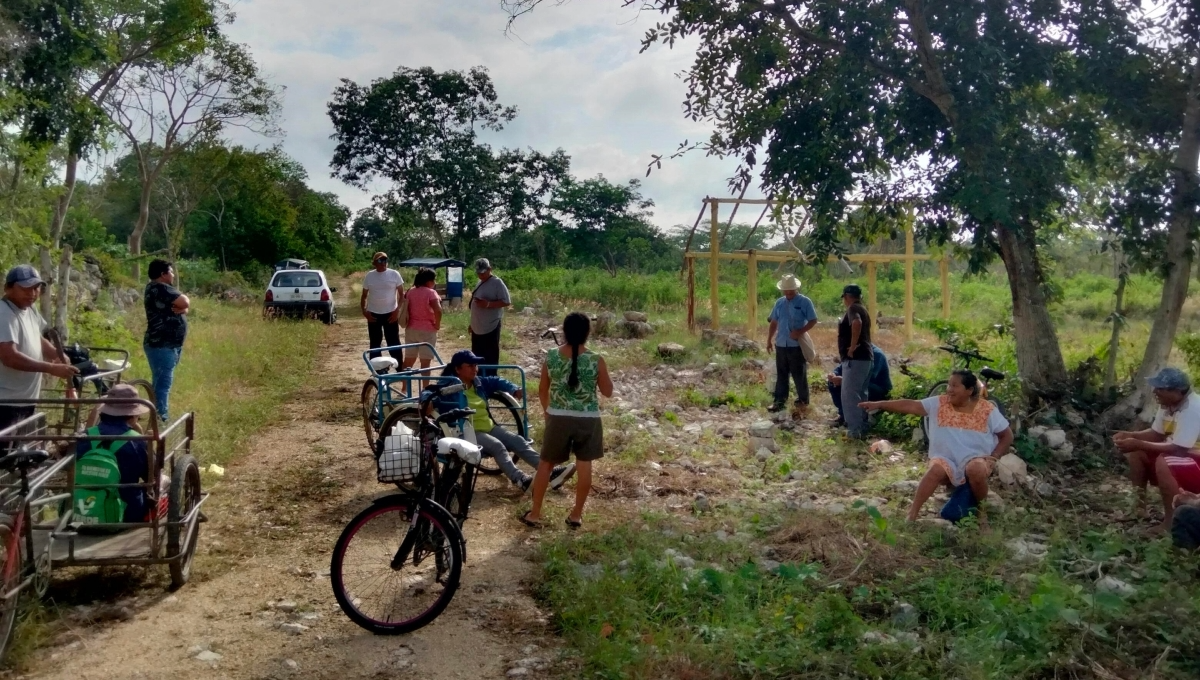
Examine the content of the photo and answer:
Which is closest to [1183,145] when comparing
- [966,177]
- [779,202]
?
[966,177]

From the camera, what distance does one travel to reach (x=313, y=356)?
1588cm

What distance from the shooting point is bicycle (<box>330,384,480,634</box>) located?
4664 mm

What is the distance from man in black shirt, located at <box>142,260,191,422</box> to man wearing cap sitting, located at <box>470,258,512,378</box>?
2.75 metres

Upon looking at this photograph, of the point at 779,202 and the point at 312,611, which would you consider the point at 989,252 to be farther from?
the point at 312,611

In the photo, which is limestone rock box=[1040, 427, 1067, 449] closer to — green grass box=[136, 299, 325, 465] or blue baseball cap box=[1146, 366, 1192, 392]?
blue baseball cap box=[1146, 366, 1192, 392]

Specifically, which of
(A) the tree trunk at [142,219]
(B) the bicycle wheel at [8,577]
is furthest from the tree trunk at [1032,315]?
(A) the tree trunk at [142,219]

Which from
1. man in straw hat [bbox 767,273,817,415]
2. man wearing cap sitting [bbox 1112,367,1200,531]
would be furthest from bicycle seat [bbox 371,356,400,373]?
man wearing cap sitting [bbox 1112,367,1200,531]

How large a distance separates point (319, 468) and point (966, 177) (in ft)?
20.1

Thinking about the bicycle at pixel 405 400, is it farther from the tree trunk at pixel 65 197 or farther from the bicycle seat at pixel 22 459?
the tree trunk at pixel 65 197

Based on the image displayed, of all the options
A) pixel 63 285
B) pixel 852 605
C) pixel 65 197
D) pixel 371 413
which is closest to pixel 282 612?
pixel 852 605

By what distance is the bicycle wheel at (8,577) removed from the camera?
405 centimetres

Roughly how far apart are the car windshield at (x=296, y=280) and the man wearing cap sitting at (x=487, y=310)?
43.7 ft

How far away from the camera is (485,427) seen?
694cm

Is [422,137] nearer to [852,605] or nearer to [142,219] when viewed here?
[142,219]
